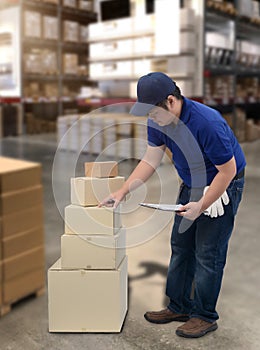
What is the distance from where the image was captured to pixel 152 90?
210cm

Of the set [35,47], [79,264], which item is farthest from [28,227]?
[35,47]

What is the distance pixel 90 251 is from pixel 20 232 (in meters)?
0.61

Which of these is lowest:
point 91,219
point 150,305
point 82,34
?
point 150,305

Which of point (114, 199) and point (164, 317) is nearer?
point (114, 199)

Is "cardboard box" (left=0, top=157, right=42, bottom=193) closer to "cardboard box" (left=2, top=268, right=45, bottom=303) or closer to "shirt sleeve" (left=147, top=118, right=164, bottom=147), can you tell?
"cardboard box" (left=2, top=268, right=45, bottom=303)

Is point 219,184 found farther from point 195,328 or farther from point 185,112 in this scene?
point 195,328

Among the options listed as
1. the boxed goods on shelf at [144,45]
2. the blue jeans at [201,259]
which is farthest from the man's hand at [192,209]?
the boxed goods on shelf at [144,45]

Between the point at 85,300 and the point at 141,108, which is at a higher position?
the point at 141,108

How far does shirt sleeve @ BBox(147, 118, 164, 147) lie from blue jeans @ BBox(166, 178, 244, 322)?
264 millimetres

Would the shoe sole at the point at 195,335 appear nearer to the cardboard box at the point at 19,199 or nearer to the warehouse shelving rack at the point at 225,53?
the cardboard box at the point at 19,199

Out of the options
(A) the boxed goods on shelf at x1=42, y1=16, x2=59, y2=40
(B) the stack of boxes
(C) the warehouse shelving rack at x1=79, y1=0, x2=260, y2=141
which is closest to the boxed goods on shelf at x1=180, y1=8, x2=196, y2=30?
(C) the warehouse shelving rack at x1=79, y1=0, x2=260, y2=141

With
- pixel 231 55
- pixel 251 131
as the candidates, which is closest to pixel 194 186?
pixel 231 55

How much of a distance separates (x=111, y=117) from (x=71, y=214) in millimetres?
6676

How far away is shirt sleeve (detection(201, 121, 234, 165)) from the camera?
2141 mm
